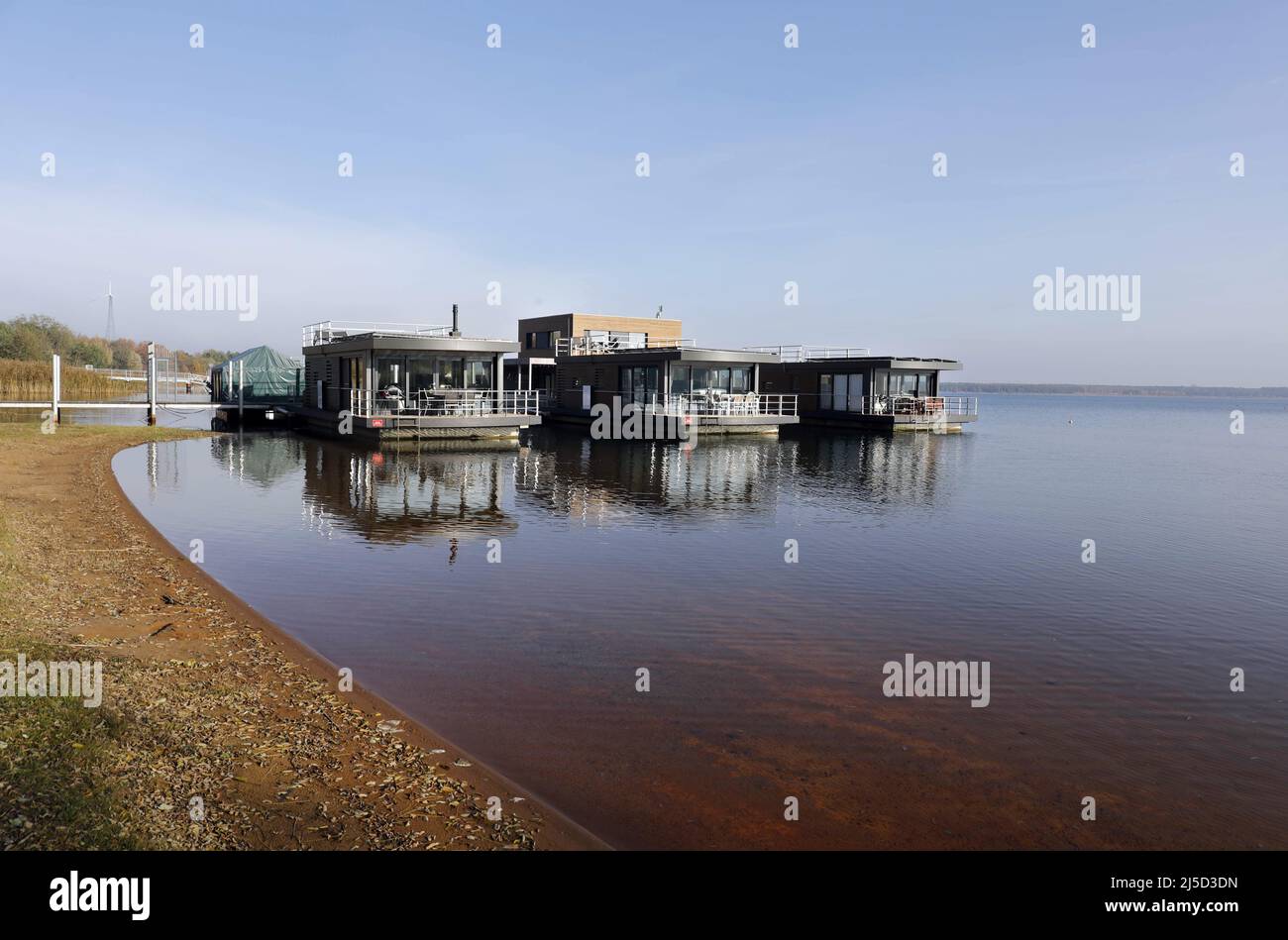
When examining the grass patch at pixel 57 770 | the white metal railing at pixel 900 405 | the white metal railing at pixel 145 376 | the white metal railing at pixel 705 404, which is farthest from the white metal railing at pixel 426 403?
the grass patch at pixel 57 770

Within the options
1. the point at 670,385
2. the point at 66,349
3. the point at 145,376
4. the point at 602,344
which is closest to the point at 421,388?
the point at 670,385

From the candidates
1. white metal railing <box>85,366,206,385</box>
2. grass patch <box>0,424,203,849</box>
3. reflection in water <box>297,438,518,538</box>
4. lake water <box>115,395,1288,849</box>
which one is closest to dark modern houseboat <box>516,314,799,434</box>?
reflection in water <box>297,438,518,538</box>

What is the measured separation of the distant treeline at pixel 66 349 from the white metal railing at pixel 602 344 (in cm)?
2476

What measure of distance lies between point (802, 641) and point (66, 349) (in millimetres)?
112096

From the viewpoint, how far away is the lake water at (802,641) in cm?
592

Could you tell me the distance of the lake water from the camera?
5.92 meters

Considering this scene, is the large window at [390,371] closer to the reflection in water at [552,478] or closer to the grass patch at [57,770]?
the reflection in water at [552,478]

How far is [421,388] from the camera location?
109 feet

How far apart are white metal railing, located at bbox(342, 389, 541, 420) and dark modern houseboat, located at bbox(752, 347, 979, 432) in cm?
1818

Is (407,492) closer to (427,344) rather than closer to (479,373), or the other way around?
(427,344)

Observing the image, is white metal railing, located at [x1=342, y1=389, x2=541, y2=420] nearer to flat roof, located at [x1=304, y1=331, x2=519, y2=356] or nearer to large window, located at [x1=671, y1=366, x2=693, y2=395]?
flat roof, located at [x1=304, y1=331, x2=519, y2=356]

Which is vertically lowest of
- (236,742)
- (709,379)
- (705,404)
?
(236,742)
